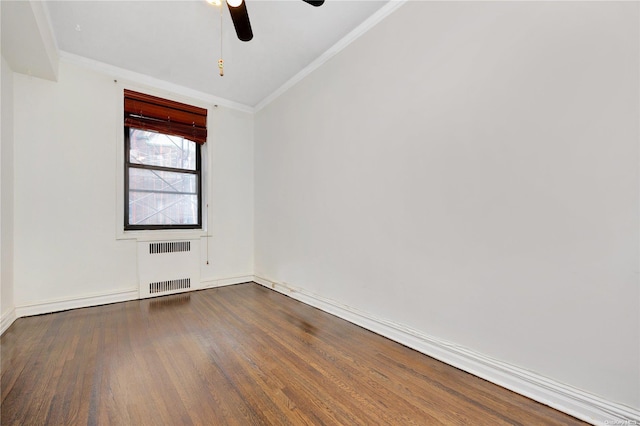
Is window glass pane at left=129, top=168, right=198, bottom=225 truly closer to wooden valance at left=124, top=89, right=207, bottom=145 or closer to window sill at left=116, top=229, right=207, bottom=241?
window sill at left=116, top=229, right=207, bottom=241

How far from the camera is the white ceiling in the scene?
2.26m

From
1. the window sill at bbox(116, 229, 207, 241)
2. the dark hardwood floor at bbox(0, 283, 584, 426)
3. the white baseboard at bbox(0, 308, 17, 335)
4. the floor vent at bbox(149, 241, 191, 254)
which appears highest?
the window sill at bbox(116, 229, 207, 241)

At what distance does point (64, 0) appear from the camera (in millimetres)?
2172

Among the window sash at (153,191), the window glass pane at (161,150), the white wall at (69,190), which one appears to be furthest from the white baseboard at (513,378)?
the window glass pane at (161,150)

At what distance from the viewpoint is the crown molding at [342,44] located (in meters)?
2.23

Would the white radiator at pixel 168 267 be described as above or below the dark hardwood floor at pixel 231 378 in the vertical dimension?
above

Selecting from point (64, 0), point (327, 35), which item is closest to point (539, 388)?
point (327, 35)

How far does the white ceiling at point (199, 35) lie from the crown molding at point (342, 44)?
0.12ft

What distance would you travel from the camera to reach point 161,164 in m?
3.59

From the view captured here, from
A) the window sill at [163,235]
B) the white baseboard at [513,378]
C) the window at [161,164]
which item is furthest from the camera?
the window at [161,164]

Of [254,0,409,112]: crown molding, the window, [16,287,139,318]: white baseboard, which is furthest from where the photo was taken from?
the window

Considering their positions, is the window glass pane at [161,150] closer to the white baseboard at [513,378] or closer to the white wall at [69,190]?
the white wall at [69,190]

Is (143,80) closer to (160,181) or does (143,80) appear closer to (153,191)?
(160,181)

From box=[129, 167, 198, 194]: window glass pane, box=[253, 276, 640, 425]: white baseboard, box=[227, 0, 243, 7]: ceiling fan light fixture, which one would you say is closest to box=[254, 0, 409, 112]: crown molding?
box=[227, 0, 243, 7]: ceiling fan light fixture
